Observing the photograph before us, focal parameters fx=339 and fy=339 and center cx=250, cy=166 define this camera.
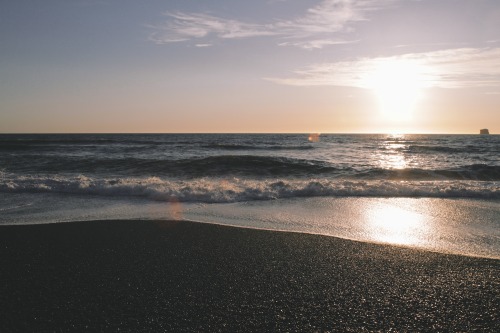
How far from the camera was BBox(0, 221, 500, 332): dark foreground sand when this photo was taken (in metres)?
2.95

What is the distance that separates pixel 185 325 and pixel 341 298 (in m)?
1.52

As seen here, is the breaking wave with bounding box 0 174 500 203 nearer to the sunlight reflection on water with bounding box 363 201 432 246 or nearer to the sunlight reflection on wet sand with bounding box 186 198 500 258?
the sunlight reflection on wet sand with bounding box 186 198 500 258

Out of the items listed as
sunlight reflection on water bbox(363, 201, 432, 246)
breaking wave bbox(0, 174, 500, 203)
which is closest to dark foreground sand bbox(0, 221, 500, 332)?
sunlight reflection on water bbox(363, 201, 432, 246)

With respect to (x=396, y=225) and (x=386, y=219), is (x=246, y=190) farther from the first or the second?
(x=396, y=225)

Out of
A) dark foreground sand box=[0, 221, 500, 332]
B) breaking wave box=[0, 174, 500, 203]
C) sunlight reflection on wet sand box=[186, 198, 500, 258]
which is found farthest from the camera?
breaking wave box=[0, 174, 500, 203]

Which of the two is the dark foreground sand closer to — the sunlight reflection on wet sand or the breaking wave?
the sunlight reflection on wet sand

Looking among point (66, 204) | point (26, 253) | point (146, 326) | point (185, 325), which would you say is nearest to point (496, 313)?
point (185, 325)

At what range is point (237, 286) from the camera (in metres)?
3.63

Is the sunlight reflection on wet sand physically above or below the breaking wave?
below

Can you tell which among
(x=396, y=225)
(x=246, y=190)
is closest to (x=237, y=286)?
(x=396, y=225)

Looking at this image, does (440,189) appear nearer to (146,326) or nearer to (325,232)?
(325,232)

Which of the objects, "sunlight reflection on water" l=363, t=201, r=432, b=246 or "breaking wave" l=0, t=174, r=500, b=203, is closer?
"sunlight reflection on water" l=363, t=201, r=432, b=246

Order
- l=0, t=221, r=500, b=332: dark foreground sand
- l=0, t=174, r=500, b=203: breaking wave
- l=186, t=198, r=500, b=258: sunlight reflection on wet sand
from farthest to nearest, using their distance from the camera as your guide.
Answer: l=0, t=174, r=500, b=203: breaking wave → l=186, t=198, r=500, b=258: sunlight reflection on wet sand → l=0, t=221, r=500, b=332: dark foreground sand

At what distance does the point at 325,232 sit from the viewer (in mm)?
5895
